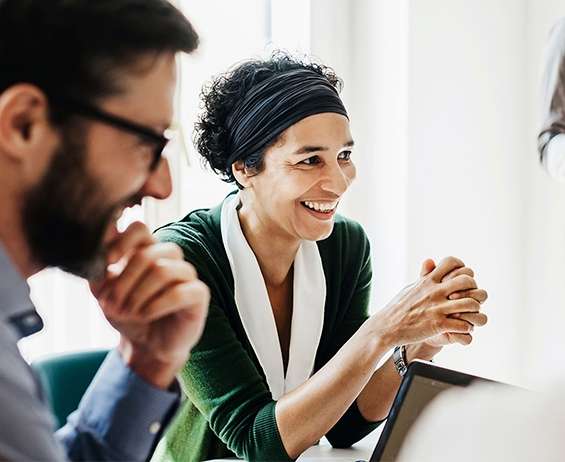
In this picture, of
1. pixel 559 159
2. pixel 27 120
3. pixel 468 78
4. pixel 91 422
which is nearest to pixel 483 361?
pixel 468 78

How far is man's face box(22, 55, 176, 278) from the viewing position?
2.82 feet

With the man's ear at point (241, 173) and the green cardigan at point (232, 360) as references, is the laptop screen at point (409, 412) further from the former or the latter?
the man's ear at point (241, 173)

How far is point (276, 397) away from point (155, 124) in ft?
3.09

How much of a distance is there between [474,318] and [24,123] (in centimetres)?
90

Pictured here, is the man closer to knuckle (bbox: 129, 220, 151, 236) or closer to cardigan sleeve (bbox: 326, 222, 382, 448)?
knuckle (bbox: 129, 220, 151, 236)

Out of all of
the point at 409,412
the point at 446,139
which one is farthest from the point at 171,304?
the point at 446,139

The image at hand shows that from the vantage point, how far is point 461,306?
151 cm

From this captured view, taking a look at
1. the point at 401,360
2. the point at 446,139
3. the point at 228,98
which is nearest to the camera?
the point at 401,360

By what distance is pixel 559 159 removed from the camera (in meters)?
1.99

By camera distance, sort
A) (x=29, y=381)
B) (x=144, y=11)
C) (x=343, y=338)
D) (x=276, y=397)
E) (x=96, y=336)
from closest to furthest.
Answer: (x=29, y=381), (x=144, y=11), (x=276, y=397), (x=343, y=338), (x=96, y=336)

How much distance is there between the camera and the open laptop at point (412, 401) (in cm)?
119

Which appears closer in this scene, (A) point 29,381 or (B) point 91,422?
(A) point 29,381

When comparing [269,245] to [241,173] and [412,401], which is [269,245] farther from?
[412,401]

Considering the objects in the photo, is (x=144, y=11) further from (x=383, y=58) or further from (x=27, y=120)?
(x=383, y=58)
